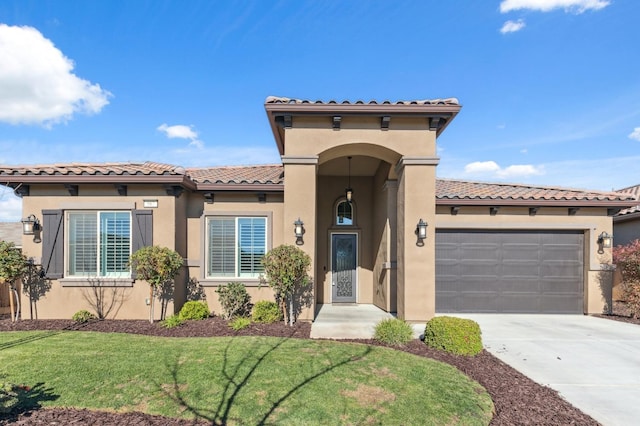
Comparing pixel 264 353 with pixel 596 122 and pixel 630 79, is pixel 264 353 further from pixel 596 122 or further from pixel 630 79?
pixel 596 122

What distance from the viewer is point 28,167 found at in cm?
849

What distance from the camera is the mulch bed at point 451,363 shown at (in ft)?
12.2

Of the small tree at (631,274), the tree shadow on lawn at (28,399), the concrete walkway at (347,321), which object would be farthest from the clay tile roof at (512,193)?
the tree shadow on lawn at (28,399)

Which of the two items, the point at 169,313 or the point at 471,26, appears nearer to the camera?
the point at 169,313

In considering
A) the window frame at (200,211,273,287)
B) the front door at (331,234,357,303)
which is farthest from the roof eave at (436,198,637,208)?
the window frame at (200,211,273,287)

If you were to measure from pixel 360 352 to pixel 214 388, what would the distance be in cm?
244

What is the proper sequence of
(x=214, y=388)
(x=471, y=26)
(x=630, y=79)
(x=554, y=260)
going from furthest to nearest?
1. (x=630, y=79)
2. (x=471, y=26)
3. (x=554, y=260)
4. (x=214, y=388)

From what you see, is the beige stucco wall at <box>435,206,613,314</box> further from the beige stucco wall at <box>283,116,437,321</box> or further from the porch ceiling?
the porch ceiling

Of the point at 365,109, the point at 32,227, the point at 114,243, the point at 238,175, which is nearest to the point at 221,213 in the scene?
the point at 238,175

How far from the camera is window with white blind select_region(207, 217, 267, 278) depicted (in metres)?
8.89

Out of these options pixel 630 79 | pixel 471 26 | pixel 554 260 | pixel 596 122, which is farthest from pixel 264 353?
pixel 596 122

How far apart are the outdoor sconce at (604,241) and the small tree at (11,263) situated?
15.1 metres

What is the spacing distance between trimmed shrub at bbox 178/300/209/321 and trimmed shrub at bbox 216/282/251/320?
44 cm

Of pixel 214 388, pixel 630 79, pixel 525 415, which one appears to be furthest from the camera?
pixel 630 79
